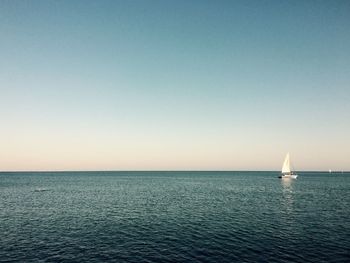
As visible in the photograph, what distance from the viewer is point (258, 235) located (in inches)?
1794

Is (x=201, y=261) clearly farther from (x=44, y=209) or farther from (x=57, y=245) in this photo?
(x=44, y=209)

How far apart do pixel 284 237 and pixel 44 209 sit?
5463 cm

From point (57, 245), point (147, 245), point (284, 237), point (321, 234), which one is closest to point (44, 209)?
point (57, 245)

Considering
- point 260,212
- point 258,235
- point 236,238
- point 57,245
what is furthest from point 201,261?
point 260,212

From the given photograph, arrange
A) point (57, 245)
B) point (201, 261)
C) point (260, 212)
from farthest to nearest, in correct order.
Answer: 1. point (260, 212)
2. point (57, 245)
3. point (201, 261)

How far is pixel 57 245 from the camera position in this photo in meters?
40.5

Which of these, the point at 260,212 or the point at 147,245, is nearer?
the point at 147,245

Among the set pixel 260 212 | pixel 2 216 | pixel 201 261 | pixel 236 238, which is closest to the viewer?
pixel 201 261

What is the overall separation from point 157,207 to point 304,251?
41673 mm

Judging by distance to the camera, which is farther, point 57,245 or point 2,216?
point 2,216

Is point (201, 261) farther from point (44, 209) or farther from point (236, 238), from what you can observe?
point (44, 209)

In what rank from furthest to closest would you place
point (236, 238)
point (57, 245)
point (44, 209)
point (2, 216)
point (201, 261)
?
point (44, 209) → point (2, 216) → point (236, 238) → point (57, 245) → point (201, 261)

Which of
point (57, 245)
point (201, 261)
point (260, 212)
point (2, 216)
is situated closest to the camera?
point (201, 261)

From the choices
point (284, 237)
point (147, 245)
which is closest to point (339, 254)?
point (284, 237)
